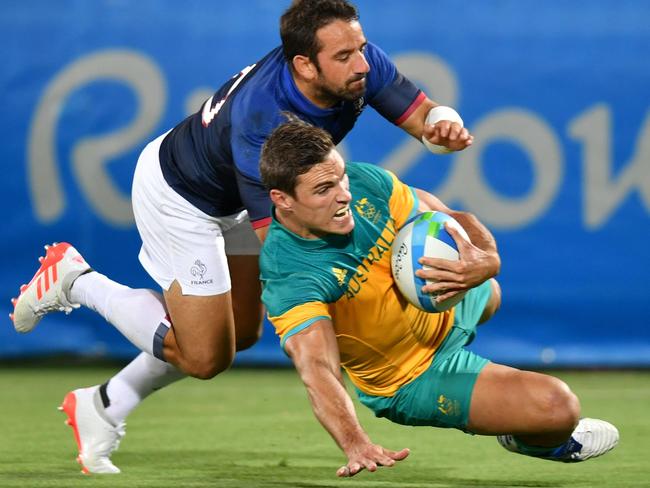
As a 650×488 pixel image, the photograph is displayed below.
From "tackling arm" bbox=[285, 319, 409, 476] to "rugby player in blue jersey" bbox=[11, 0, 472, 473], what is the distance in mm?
822

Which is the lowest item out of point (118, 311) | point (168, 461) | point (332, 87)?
point (168, 461)

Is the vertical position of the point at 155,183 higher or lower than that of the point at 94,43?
lower

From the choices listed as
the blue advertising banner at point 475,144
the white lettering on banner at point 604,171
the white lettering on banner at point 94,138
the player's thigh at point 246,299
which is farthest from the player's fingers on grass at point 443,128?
the white lettering on banner at point 94,138

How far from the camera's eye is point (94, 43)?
920cm

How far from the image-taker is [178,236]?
5535 millimetres

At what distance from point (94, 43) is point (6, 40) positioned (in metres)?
0.66

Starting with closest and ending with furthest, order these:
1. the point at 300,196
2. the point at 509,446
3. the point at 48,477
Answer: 1. the point at 300,196
2. the point at 509,446
3. the point at 48,477

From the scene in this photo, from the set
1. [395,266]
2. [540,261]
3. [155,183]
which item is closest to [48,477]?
[155,183]

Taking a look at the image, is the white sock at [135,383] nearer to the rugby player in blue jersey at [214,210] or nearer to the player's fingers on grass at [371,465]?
the rugby player in blue jersey at [214,210]

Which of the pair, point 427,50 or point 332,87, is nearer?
point 332,87

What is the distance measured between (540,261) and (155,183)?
4.01 metres

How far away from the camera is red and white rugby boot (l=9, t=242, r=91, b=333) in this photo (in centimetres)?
572

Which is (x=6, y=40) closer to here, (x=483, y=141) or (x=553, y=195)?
(x=483, y=141)

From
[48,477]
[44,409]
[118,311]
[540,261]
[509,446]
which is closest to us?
[509,446]
